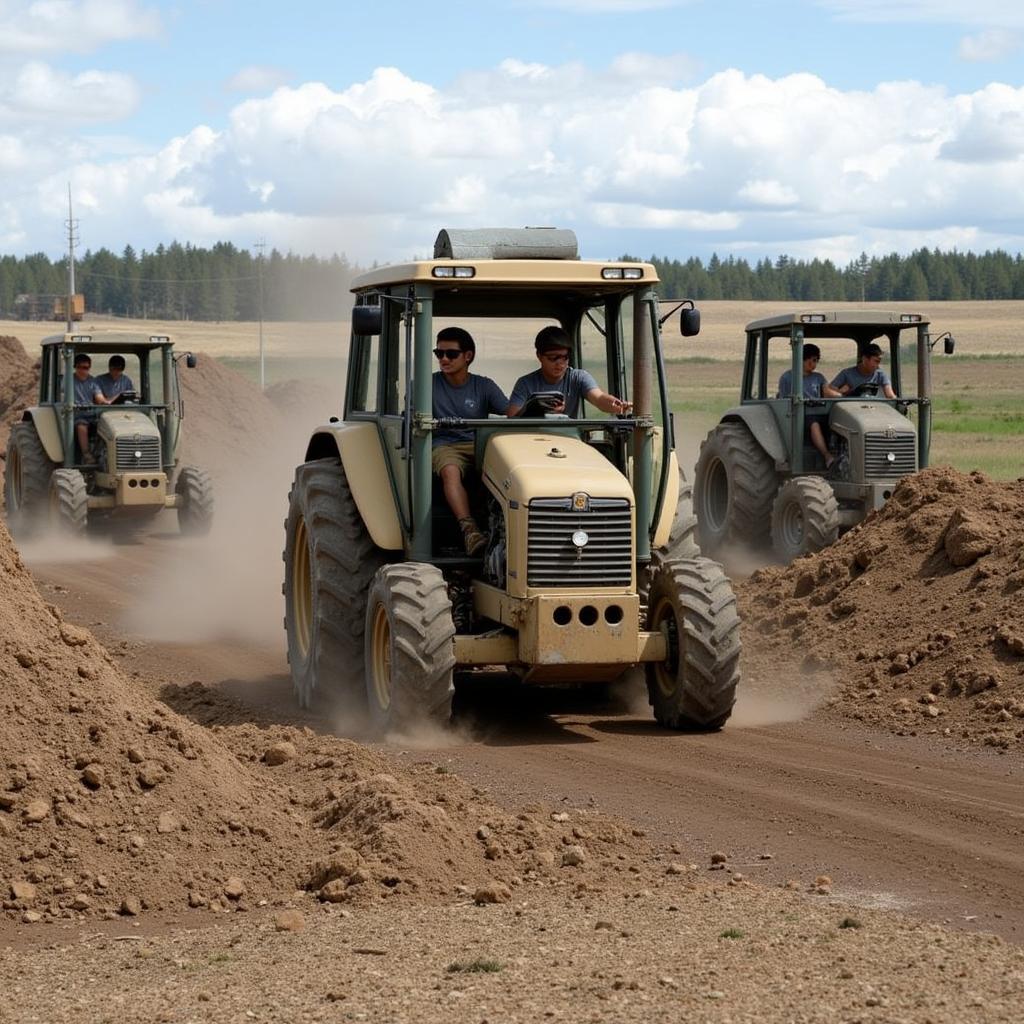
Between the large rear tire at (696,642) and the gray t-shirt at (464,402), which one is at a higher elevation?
the gray t-shirt at (464,402)

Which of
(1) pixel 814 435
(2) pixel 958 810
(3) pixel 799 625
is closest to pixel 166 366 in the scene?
(1) pixel 814 435

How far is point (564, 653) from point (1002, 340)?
251ft

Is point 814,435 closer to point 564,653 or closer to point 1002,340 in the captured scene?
point 564,653

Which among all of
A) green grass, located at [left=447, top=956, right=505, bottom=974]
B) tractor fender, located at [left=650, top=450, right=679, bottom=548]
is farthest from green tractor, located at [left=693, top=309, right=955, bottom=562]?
green grass, located at [left=447, top=956, right=505, bottom=974]

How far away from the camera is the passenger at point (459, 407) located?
988cm

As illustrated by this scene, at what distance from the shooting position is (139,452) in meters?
21.3

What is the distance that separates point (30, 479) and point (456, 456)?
13079 millimetres

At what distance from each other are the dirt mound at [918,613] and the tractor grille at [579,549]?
2248mm

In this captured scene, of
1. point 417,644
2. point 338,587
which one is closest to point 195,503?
point 338,587

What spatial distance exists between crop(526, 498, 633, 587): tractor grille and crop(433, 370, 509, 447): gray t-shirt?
3.31 ft

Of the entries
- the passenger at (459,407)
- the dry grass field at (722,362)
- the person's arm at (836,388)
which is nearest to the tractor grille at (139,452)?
the dry grass field at (722,362)

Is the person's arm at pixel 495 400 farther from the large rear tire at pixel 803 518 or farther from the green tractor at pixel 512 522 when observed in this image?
the large rear tire at pixel 803 518

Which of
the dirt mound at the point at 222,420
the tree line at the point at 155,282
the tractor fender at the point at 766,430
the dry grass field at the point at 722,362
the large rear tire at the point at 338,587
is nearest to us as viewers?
the large rear tire at the point at 338,587

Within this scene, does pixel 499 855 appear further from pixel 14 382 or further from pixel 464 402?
pixel 14 382
